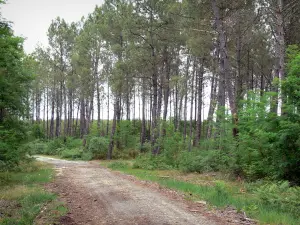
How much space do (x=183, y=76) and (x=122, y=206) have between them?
19.5 meters

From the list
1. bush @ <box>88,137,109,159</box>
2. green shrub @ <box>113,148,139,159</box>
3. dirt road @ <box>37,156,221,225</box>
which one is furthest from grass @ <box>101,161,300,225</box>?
bush @ <box>88,137,109,159</box>

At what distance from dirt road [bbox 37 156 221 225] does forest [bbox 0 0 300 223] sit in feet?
9.70

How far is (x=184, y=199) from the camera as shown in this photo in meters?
8.88

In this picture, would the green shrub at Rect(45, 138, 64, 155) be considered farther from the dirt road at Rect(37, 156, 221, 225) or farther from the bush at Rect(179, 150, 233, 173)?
the dirt road at Rect(37, 156, 221, 225)

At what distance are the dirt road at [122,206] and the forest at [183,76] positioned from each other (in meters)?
2.96

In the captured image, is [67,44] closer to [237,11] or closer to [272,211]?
[237,11]

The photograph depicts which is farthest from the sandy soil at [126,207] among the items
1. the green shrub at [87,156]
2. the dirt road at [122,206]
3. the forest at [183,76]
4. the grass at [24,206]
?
the green shrub at [87,156]

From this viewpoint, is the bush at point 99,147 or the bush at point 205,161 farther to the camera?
the bush at point 99,147

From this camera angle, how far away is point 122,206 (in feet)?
25.7

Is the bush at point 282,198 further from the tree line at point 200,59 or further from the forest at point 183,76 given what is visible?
the tree line at point 200,59

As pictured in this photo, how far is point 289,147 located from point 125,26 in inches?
601

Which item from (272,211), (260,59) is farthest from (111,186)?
(260,59)

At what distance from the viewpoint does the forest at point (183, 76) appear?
10808mm

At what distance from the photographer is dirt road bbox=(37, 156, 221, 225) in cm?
657
